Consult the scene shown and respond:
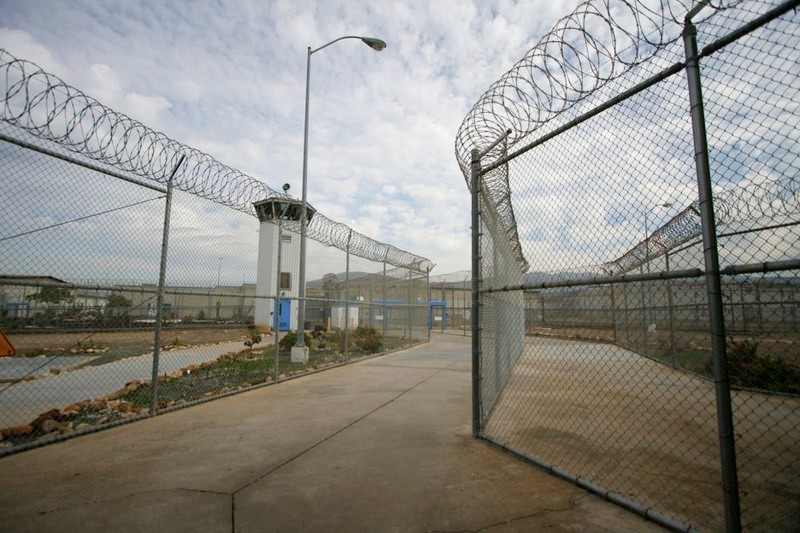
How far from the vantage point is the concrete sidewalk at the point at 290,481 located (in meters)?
2.71

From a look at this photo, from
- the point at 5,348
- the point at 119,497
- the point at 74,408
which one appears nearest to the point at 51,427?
the point at 74,408

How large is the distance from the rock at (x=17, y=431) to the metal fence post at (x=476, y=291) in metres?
4.94

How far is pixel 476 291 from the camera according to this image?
4582mm

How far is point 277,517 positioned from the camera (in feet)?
9.04

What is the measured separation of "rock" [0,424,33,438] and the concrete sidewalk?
71cm

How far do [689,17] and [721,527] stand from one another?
3.16 meters

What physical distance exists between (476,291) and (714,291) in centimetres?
248

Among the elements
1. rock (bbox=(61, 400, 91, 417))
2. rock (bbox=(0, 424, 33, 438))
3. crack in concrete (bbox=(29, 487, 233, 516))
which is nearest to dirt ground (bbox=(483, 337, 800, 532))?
crack in concrete (bbox=(29, 487, 233, 516))

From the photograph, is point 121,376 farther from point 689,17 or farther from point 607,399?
point 689,17

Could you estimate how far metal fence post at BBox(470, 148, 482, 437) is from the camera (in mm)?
4500

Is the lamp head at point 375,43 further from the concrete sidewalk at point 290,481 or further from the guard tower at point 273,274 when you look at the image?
the guard tower at point 273,274

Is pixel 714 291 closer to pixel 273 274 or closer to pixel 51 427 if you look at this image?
pixel 51 427

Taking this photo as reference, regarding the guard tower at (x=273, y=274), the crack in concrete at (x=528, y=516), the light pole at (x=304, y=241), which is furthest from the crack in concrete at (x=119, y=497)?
the guard tower at (x=273, y=274)

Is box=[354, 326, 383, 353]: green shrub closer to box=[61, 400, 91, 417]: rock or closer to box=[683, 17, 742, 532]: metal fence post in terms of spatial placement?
box=[61, 400, 91, 417]: rock
